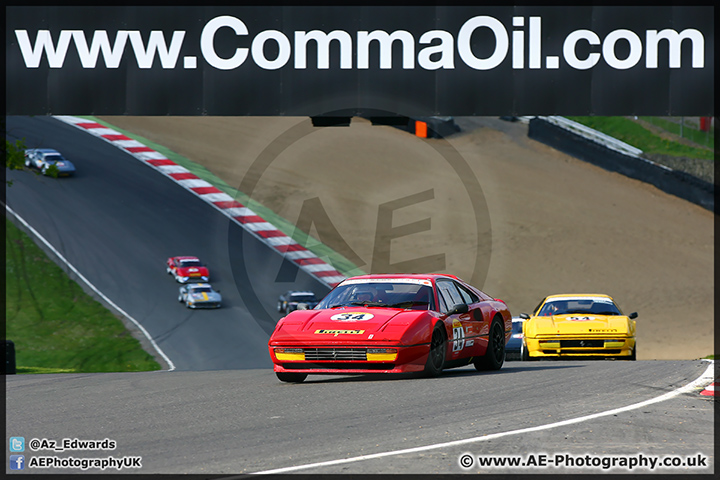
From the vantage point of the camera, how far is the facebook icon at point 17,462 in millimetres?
6285

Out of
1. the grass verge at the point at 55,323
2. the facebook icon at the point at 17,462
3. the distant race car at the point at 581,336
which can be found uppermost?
the facebook icon at the point at 17,462

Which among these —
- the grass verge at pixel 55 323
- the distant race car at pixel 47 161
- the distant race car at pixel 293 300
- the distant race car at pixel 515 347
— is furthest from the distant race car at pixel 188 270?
the distant race car at pixel 515 347

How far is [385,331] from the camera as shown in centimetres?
1036

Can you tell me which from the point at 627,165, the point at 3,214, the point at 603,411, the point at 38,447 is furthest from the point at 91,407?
the point at 627,165

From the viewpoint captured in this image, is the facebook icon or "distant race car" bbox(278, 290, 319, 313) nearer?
the facebook icon

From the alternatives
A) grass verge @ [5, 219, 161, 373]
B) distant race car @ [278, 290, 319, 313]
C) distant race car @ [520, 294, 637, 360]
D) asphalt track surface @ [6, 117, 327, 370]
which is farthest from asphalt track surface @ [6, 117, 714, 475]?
distant race car @ [278, 290, 319, 313]

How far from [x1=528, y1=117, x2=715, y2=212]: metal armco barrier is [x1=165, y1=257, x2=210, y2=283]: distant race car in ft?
85.9

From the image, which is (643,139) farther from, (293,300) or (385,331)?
(385,331)

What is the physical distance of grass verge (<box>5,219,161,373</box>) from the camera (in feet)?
94.0

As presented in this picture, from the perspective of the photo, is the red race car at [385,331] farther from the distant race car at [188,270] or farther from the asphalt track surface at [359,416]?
the distant race car at [188,270]

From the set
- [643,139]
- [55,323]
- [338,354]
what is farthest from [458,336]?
[643,139]

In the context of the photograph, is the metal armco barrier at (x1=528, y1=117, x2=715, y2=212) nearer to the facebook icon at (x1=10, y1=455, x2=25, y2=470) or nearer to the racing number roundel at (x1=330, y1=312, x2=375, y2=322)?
the racing number roundel at (x1=330, y1=312, x2=375, y2=322)

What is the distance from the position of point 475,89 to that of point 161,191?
30.0 meters
